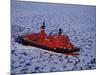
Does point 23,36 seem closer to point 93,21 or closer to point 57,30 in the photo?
point 57,30

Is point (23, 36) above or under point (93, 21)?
under

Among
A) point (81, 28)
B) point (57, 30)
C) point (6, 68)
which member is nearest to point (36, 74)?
point (6, 68)

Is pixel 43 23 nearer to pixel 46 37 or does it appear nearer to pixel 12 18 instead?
pixel 46 37

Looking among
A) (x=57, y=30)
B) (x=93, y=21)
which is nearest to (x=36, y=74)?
(x=57, y=30)

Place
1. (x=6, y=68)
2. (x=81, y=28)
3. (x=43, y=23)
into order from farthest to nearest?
(x=81, y=28) < (x=43, y=23) < (x=6, y=68)

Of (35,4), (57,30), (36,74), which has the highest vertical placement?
(35,4)

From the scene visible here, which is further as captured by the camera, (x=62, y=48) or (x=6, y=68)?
(x=62, y=48)

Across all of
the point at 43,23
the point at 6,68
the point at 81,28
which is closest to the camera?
the point at 6,68
